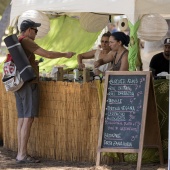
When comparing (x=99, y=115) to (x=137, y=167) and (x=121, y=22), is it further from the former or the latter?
(x=121, y=22)

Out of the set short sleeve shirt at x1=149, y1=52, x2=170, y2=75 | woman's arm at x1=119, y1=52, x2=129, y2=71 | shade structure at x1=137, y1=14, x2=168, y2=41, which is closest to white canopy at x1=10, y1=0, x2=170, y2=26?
shade structure at x1=137, y1=14, x2=168, y2=41

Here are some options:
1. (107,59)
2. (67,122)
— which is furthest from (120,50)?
(67,122)

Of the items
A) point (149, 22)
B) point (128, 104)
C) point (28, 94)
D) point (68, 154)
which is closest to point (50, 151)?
point (68, 154)

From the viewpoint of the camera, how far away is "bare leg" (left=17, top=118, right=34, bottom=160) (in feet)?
24.9

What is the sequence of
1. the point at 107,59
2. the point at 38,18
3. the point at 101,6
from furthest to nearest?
the point at 38,18 < the point at 107,59 < the point at 101,6

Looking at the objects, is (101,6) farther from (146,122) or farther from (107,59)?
(146,122)

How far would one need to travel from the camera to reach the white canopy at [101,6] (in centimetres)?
725

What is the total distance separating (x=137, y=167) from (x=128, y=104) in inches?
28.7

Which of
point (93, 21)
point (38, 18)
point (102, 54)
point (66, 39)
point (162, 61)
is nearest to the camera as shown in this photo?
point (38, 18)

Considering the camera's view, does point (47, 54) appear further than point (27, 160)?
No

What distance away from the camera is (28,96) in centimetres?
756

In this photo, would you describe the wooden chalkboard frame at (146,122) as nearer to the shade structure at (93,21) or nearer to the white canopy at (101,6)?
the white canopy at (101,6)

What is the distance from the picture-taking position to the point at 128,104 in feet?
23.3

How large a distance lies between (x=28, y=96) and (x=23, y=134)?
1.56 ft
